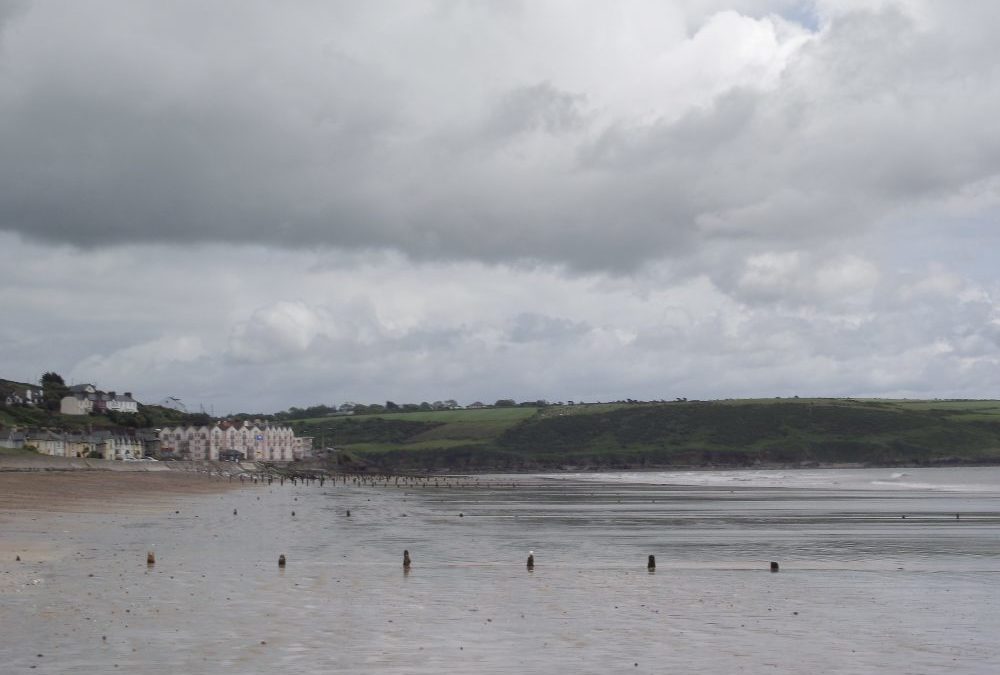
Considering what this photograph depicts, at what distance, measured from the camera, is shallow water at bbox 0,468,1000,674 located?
24.2m

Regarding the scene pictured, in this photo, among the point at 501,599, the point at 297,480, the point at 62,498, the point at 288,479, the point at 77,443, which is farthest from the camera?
the point at 288,479

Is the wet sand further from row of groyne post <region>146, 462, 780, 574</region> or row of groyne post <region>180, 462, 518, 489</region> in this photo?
row of groyne post <region>180, 462, 518, 489</region>

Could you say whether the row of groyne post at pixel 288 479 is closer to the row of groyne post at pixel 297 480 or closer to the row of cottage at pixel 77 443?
the row of groyne post at pixel 297 480

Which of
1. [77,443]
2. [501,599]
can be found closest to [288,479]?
[77,443]

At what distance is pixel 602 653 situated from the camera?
82.2 feet

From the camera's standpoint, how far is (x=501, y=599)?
33.4 m

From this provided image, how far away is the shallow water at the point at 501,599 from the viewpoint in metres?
24.2

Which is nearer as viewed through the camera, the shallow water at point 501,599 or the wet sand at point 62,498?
the shallow water at point 501,599

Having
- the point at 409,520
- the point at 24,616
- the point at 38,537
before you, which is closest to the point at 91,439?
the point at 409,520

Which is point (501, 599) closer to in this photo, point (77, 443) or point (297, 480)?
point (297, 480)

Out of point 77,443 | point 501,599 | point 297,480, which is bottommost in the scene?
point 297,480

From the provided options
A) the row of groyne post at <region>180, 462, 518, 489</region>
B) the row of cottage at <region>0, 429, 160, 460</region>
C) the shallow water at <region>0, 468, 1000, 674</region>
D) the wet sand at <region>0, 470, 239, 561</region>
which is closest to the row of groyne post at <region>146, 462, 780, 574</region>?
the row of groyne post at <region>180, 462, 518, 489</region>

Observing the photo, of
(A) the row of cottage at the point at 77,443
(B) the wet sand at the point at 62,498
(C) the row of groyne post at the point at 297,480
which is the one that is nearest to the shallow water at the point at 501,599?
(B) the wet sand at the point at 62,498

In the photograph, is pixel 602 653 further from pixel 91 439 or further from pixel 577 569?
pixel 91 439
